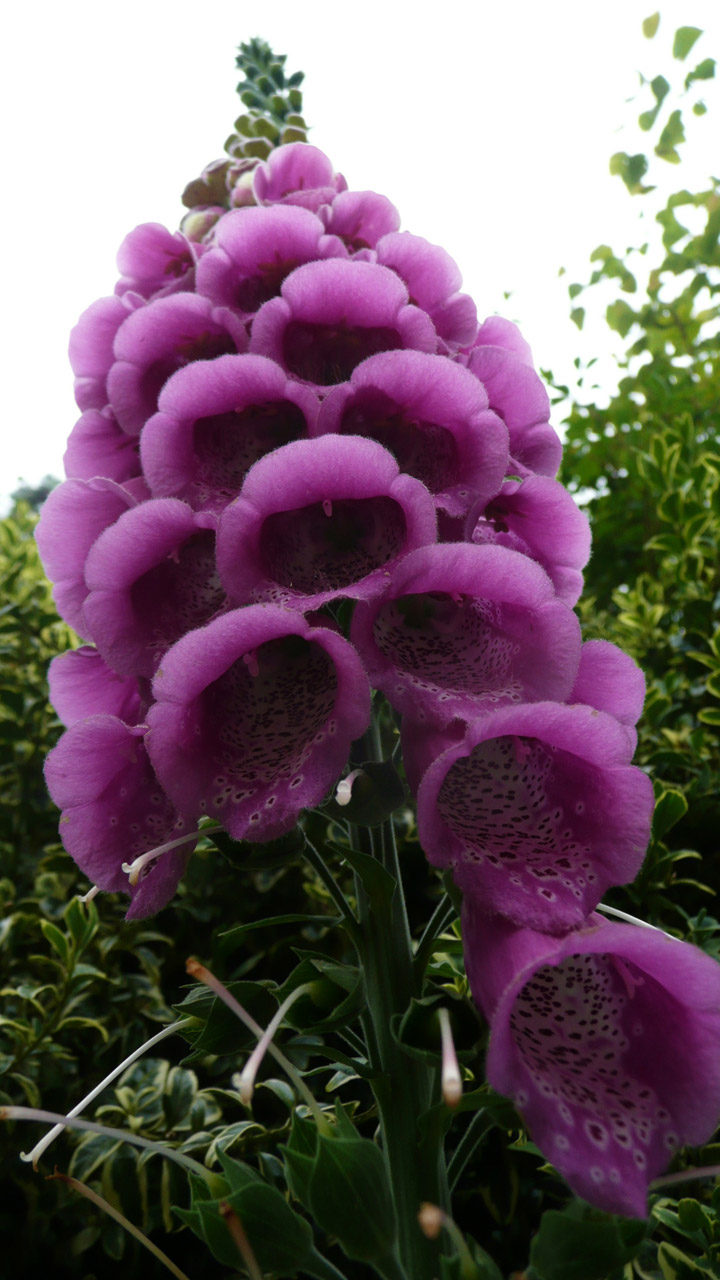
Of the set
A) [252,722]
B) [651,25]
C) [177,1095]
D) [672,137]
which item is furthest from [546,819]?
[651,25]

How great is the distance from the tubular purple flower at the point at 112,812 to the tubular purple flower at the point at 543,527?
13.4 inches

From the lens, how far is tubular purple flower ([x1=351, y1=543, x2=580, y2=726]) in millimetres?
542

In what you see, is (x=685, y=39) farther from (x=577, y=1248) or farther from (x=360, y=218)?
(x=577, y=1248)

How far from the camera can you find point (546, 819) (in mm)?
560

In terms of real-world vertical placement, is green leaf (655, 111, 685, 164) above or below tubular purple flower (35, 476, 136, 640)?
above

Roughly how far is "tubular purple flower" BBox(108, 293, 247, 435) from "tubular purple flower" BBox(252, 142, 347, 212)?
0.19m

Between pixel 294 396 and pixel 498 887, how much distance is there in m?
0.40

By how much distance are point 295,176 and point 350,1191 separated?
91cm

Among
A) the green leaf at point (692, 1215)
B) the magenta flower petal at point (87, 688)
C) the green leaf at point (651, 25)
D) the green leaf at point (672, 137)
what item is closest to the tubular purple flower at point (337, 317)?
the magenta flower petal at point (87, 688)

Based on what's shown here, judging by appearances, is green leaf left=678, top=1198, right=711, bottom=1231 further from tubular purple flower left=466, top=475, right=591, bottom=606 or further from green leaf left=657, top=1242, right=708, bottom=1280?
tubular purple flower left=466, top=475, right=591, bottom=606

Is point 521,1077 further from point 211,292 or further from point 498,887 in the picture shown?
point 211,292

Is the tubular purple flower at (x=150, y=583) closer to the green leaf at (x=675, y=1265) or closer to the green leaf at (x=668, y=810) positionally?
the green leaf at (x=668, y=810)

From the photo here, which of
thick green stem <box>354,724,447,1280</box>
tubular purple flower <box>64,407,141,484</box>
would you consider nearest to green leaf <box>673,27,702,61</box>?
tubular purple flower <box>64,407,141,484</box>

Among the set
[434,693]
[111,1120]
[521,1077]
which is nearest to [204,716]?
[434,693]
